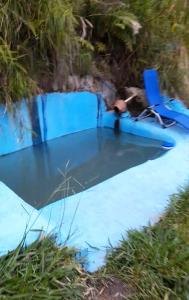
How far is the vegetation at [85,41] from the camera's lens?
12.6 feet

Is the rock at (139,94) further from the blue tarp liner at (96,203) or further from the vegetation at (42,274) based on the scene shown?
the vegetation at (42,274)

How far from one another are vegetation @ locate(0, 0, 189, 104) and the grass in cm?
238

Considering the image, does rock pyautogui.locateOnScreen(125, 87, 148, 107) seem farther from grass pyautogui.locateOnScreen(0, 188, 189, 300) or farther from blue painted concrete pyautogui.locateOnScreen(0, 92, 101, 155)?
grass pyautogui.locateOnScreen(0, 188, 189, 300)

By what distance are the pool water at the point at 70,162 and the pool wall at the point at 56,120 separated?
0.34 ft

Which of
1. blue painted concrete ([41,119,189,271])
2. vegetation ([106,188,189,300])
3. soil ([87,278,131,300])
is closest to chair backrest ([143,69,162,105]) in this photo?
blue painted concrete ([41,119,189,271])

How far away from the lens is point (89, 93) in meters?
5.11

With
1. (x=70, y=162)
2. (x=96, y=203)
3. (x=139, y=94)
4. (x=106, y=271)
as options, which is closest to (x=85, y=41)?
(x=139, y=94)

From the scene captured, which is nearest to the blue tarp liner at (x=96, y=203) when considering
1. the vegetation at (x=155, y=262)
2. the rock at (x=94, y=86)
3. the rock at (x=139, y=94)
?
the vegetation at (x=155, y=262)

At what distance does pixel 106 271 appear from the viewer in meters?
1.99

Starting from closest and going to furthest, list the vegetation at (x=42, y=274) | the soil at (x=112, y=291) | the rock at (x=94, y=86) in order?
the vegetation at (x=42, y=274) → the soil at (x=112, y=291) → the rock at (x=94, y=86)

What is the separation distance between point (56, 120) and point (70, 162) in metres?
0.94

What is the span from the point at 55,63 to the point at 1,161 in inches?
57.9

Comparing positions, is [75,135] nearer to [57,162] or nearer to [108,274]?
[57,162]

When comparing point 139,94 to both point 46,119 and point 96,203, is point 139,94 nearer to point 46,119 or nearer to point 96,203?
point 46,119
